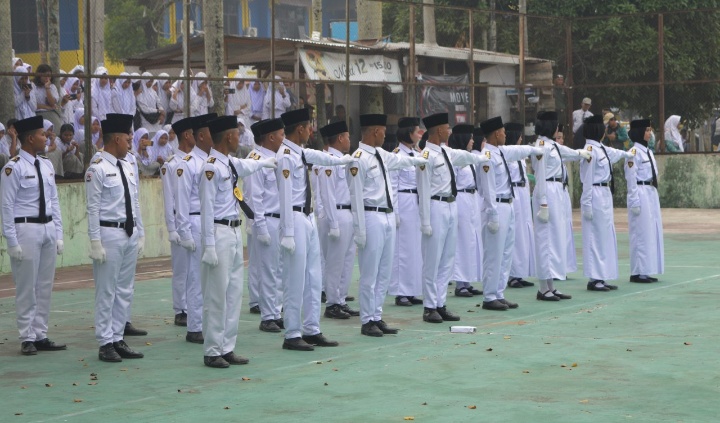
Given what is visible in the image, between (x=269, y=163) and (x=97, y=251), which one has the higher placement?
(x=269, y=163)

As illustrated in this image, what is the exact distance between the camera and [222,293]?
10500mm

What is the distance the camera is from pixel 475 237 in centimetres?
1545

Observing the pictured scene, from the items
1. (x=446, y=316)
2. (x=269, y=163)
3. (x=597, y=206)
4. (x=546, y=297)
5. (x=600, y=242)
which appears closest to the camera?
(x=269, y=163)

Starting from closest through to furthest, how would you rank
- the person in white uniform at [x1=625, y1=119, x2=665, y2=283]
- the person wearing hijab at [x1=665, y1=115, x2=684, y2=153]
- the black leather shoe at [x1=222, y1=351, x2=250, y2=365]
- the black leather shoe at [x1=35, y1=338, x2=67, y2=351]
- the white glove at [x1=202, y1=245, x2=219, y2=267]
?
the white glove at [x1=202, y1=245, x2=219, y2=267] → the black leather shoe at [x1=222, y1=351, x2=250, y2=365] → the black leather shoe at [x1=35, y1=338, x2=67, y2=351] → the person in white uniform at [x1=625, y1=119, x2=665, y2=283] → the person wearing hijab at [x1=665, y1=115, x2=684, y2=153]

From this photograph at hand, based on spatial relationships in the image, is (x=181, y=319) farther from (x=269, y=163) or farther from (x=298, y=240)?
(x=269, y=163)

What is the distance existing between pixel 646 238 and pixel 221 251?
7.51 meters

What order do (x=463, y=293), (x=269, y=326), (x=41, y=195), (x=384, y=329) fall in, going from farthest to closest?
(x=463, y=293), (x=269, y=326), (x=384, y=329), (x=41, y=195)

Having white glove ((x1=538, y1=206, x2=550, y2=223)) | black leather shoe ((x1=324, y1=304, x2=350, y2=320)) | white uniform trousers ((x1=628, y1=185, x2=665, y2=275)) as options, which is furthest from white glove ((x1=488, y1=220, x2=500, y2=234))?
white uniform trousers ((x1=628, y1=185, x2=665, y2=275))

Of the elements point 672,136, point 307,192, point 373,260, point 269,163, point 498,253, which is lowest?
point 498,253

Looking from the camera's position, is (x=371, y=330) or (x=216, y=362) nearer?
(x=216, y=362)

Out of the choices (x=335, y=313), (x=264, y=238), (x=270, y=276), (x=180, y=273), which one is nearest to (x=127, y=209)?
Answer: (x=264, y=238)

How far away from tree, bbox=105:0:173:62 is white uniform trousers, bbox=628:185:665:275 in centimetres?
3884

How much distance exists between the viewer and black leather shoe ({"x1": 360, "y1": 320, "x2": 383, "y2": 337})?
12000 mm

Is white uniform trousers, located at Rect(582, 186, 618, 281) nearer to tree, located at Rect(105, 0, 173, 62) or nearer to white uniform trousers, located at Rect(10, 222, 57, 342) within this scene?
white uniform trousers, located at Rect(10, 222, 57, 342)
